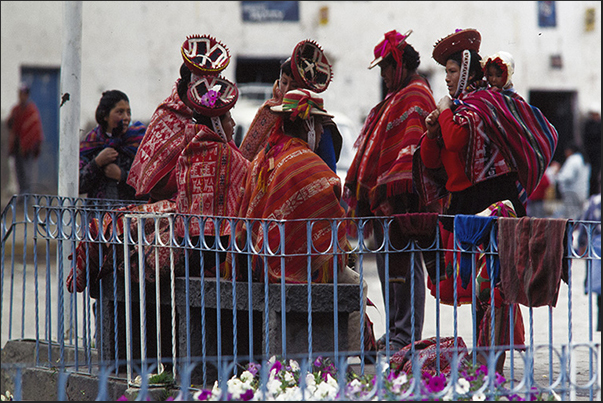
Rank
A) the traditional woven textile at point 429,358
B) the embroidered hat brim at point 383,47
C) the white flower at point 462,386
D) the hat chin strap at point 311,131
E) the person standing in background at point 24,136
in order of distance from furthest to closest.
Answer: the person standing in background at point 24,136
the embroidered hat brim at point 383,47
the hat chin strap at point 311,131
the traditional woven textile at point 429,358
the white flower at point 462,386

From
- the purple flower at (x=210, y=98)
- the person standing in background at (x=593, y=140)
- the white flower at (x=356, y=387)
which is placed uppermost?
the person standing in background at (x=593, y=140)

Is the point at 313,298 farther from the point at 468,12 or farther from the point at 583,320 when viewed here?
the point at 468,12

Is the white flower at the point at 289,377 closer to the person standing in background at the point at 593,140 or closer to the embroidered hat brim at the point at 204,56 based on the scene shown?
the embroidered hat brim at the point at 204,56

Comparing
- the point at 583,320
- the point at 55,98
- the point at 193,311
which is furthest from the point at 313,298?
the point at 55,98

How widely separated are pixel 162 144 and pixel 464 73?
6.10 feet

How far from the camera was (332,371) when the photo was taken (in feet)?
15.1

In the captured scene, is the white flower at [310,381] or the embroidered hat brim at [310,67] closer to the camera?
the white flower at [310,381]

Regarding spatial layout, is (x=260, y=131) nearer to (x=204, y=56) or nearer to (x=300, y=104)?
(x=204, y=56)

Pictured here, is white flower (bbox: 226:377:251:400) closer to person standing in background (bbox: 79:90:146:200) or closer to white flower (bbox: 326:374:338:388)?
white flower (bbox: 326:374:338:388)

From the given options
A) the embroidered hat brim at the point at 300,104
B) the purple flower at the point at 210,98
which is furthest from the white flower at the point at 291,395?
the purple flower at the point at 210,98

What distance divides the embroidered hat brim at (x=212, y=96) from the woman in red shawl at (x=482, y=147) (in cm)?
110

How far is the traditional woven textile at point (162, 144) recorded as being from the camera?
589 cm

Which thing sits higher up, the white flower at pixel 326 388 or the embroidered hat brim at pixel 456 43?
the embroidered hat brim at pixel 456 43

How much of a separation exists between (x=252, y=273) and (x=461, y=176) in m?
1.22
